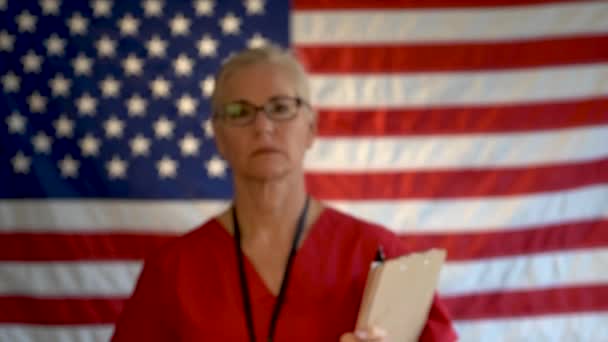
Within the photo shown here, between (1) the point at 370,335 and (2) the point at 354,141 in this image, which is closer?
Result: (1) the point at 370,335

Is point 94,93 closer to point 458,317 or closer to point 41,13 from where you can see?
point 41,13

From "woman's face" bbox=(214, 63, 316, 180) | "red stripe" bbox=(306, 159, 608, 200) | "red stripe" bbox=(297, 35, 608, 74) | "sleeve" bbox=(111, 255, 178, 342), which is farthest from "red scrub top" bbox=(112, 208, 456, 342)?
"red stripe" bbox=(297, 35, 608, 74)

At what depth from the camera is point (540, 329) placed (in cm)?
169

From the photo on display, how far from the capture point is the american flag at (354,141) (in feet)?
5.40

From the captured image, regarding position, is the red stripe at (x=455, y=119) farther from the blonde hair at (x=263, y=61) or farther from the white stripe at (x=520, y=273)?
the blonde hair at (x=263, y=61)

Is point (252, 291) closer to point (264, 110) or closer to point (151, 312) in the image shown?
point (151, 312)

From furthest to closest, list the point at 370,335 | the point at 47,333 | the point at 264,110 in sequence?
the point at 47,333, the point at 264,110, the point at 370,335

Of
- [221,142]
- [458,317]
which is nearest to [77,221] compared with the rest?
[221,142]

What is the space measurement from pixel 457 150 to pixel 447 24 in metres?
0.33

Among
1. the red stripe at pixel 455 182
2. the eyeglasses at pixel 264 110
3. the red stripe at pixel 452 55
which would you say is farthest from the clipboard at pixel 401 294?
the red stripe at pixel 452 55

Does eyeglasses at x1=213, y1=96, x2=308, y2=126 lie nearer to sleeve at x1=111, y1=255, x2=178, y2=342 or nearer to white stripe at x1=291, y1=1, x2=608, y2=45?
sleeve at x1=111, y1=255, x2=178, y2=342

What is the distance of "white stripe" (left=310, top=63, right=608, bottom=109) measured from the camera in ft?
5.54

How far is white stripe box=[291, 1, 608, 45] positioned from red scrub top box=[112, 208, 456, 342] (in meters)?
0.71

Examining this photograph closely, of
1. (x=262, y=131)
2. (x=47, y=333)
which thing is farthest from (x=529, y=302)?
(x=47, y=333)
